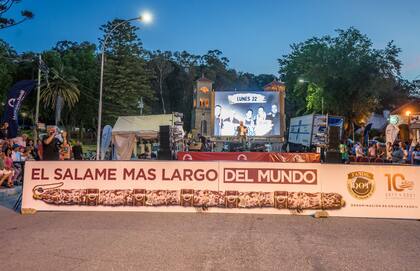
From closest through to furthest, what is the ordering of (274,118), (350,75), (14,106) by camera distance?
1. (14,106)
2. (274,118)
3. (350,75)

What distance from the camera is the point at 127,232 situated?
7273mm

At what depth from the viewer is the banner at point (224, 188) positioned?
916cm

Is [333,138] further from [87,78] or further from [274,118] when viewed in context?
[87,78]

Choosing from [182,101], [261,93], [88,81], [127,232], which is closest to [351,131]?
[261,93]

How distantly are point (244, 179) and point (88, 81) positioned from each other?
56234 mm

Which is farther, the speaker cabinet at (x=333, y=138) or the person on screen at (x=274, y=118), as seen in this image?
the person on screen at (x=274, y=118)

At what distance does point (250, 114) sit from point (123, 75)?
1307 inches

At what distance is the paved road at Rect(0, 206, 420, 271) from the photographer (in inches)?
213

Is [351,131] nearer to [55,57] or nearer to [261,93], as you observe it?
[261,93]

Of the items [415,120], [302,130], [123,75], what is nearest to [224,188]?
[302,130]

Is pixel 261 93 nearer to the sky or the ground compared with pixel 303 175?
nearer to the sky

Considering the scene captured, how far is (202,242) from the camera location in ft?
21.6

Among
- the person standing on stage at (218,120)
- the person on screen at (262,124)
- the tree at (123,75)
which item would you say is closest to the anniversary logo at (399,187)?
the person on screen at (262,124)

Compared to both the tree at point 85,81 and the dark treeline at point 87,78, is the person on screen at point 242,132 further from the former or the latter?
the tree at point 85,81
